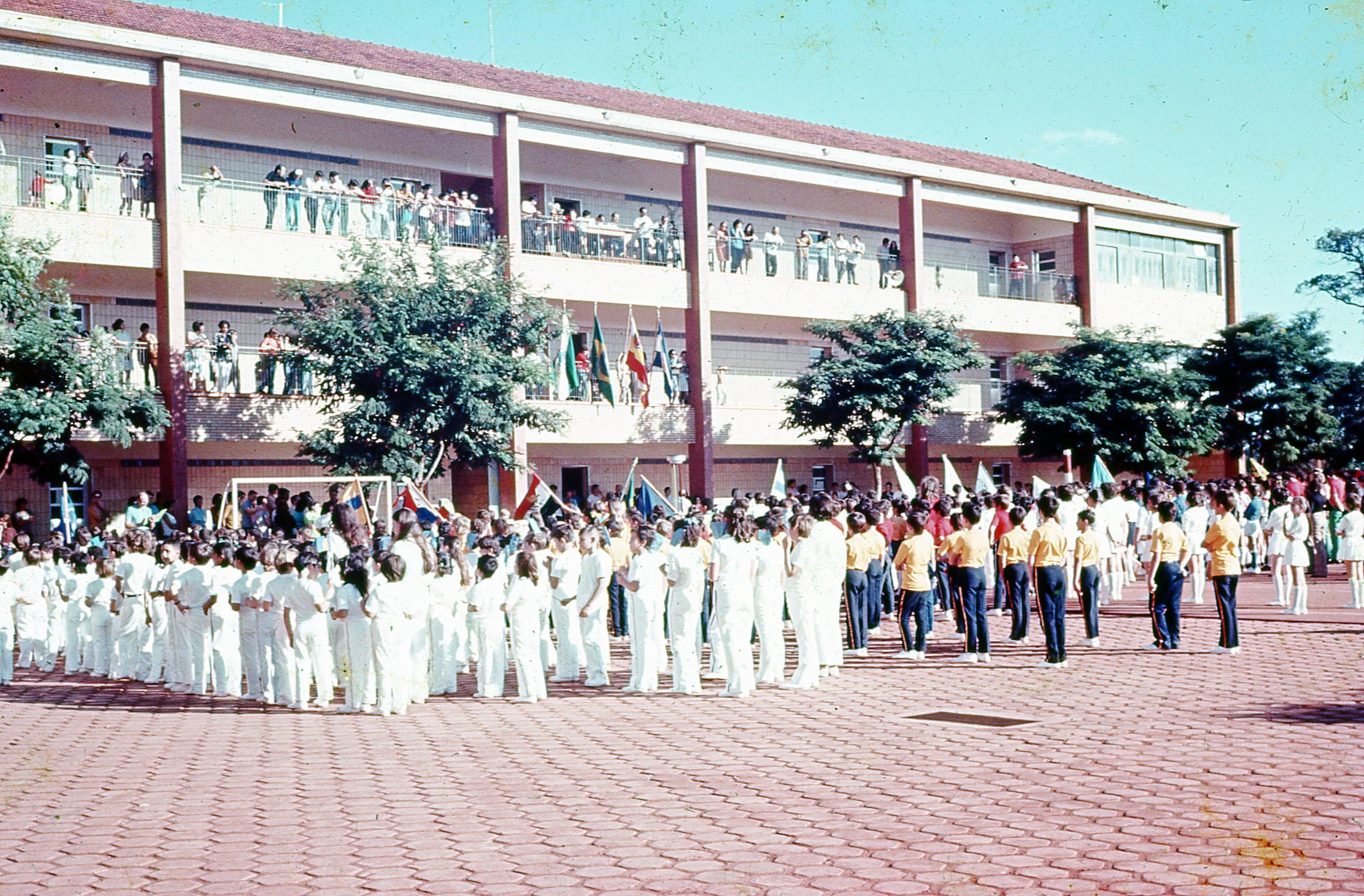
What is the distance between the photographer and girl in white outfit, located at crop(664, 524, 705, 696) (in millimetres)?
13125

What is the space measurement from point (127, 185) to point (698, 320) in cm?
1174

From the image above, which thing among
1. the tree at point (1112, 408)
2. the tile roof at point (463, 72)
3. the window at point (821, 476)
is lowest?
the window at point (821, 476)

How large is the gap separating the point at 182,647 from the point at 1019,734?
9007 mm

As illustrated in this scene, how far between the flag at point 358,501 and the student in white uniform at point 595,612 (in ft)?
15.9

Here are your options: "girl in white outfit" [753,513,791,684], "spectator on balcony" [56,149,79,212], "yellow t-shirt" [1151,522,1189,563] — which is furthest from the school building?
"yellow t-shirt" [1151,522,1189,563]

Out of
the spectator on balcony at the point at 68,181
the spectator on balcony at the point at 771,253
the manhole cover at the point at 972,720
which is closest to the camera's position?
the manhole cover at the point at 972,720

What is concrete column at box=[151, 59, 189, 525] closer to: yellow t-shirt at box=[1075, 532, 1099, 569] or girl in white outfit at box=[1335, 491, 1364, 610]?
yellow t-shirt at box=[1075, 532, 1099, 569]

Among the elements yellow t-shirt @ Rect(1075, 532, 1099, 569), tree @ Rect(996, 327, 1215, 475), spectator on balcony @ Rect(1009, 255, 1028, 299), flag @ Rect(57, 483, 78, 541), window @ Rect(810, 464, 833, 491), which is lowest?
yellow t-shirt @ Rect(1075, 532, 1099, 569)

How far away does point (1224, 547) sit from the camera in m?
14.2

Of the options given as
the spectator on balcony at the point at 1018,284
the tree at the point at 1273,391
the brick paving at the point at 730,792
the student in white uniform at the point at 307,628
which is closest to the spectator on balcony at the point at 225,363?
the brick paving at the point at 730,792

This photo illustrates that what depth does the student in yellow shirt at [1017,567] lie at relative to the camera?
584 inches

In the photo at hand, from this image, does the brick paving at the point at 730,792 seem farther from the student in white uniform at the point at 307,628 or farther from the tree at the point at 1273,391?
the tree at the point at 1273,391

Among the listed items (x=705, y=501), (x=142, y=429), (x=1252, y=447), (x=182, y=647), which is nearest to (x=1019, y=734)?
(x=182, y=647)

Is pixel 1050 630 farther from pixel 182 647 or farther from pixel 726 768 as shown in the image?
pixel 182 647
